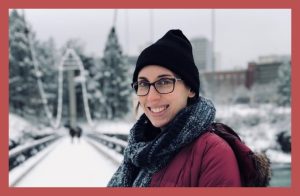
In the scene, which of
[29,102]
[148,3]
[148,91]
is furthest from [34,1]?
[29,102]

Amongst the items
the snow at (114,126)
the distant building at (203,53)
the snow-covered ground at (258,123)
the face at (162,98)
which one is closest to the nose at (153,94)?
the face at (162,98)

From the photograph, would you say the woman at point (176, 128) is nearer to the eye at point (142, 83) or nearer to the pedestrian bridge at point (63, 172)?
the eye at point (142, 83)

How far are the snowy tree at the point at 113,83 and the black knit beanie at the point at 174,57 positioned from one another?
6.13 feet

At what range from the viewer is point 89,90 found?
363cm

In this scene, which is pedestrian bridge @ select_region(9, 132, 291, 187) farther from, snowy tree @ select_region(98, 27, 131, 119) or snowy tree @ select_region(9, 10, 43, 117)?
snowy tree @ select_region(9, 10, 43, 117)

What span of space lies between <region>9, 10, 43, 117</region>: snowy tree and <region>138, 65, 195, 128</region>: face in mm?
2334

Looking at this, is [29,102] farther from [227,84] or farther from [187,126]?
[187,126]

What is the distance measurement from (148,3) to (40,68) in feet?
9.70

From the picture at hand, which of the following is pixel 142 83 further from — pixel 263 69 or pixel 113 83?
pixel 263 69

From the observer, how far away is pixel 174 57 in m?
0.82

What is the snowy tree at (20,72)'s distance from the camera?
317cm

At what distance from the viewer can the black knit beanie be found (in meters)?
0.81

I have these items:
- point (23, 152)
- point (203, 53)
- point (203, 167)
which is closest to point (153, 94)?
point (203, 167)

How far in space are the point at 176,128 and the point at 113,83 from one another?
2.51m
